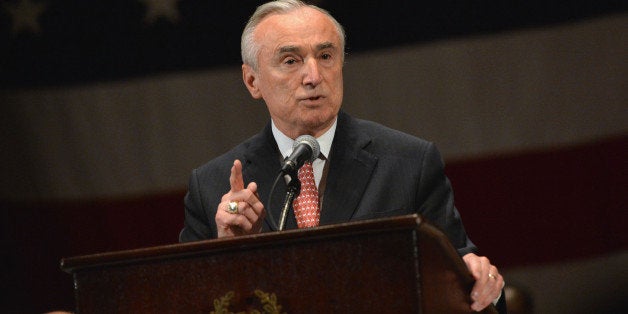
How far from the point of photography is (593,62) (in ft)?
12.4

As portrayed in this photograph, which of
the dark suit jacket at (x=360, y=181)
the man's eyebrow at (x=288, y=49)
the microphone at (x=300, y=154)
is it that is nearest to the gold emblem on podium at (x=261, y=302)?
the microphone at (x=300, y=154)

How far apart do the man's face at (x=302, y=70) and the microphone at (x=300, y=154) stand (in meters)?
0.35

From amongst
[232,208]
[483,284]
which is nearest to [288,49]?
[232,208]

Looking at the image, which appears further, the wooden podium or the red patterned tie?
the red patterned tie

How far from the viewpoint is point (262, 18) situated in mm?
2516

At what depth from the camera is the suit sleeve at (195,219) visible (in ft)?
7.89

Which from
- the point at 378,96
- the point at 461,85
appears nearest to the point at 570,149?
the point at 461,85

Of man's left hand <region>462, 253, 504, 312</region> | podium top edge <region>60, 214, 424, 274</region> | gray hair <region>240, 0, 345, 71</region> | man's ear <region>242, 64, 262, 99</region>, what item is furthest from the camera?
man's ear <region>242, 64, 262, 99</region>

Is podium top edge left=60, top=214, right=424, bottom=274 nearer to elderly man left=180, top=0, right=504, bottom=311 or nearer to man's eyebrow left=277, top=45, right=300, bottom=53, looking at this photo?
elderly man left=180, top=0, right=504, bottom=311

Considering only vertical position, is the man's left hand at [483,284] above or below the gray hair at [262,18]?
below

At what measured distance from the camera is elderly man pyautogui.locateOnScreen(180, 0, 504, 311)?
223 cm

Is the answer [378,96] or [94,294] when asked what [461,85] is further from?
[94,294]

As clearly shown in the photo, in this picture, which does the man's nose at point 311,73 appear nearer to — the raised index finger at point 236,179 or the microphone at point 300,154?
the microphone at point 300,154

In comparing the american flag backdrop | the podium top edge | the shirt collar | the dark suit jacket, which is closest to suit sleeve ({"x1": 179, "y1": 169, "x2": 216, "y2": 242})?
the dark suit jacket
